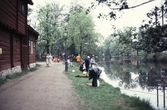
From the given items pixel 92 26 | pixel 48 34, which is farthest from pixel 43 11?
pixel 92 26

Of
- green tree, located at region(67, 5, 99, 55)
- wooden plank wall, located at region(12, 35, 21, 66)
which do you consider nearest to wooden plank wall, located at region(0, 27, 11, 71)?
wooden plank wall, located at region(12, 35, 21, 66)

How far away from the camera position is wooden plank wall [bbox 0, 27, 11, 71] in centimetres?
1172

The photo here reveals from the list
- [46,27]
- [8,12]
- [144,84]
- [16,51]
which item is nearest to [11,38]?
[16,51]

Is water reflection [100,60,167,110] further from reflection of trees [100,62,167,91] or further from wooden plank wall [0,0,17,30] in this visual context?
wooden plank wall [0,0,17,30]

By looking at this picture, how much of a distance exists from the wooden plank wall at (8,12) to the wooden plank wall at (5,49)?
683 millimetres

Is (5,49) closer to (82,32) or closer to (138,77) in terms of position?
(138,77)

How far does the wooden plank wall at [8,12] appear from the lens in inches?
449

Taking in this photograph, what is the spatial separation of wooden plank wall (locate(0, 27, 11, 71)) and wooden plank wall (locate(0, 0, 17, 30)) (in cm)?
68

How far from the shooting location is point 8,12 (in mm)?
12555

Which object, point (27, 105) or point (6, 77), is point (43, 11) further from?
point (27, 105)

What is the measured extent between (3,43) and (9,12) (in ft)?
7.31

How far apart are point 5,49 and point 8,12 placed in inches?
95.9

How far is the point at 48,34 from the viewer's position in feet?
135

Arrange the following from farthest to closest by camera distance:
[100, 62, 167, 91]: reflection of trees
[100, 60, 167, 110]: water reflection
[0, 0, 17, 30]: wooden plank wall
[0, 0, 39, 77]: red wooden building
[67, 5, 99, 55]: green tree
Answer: [67, 5, 99, 55]: green tree < [100, 62, 167, 91]: reflection of trees < [0, 0, 39, 77]: red wooden building < [0, 0, 17, 30]: wooden plank wall < [100, 60, 167, 110]: water reflection
